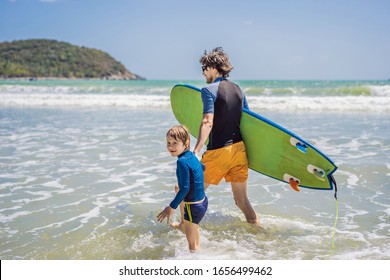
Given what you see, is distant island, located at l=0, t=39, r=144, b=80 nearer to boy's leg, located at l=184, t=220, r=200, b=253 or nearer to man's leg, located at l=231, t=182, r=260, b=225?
man's leg, located at l=231, t=182, r=260, b=225

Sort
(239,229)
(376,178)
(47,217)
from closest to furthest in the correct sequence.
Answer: (239,229) < (47,217) < (376,178)

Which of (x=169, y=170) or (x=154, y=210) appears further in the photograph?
(x=169, y=170)

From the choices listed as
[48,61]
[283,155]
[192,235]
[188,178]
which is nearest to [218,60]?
[188,178]

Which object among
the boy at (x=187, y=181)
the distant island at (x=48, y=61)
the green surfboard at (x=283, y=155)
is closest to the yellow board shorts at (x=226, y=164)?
the green surfboard at (x=283, y=155)

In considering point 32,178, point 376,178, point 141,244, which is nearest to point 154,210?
point 141,244

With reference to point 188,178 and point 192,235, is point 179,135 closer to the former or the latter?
point 188,178

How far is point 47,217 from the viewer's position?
4184 millimetres

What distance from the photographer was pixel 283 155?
13.0ft

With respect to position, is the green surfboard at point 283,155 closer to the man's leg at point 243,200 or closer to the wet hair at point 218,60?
the man's leg at point 243,200

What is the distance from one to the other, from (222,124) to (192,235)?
971 mm

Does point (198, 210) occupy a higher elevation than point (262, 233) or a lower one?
higher

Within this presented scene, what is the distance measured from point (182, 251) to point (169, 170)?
113 inches

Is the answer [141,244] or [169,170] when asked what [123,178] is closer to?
[169,170]
